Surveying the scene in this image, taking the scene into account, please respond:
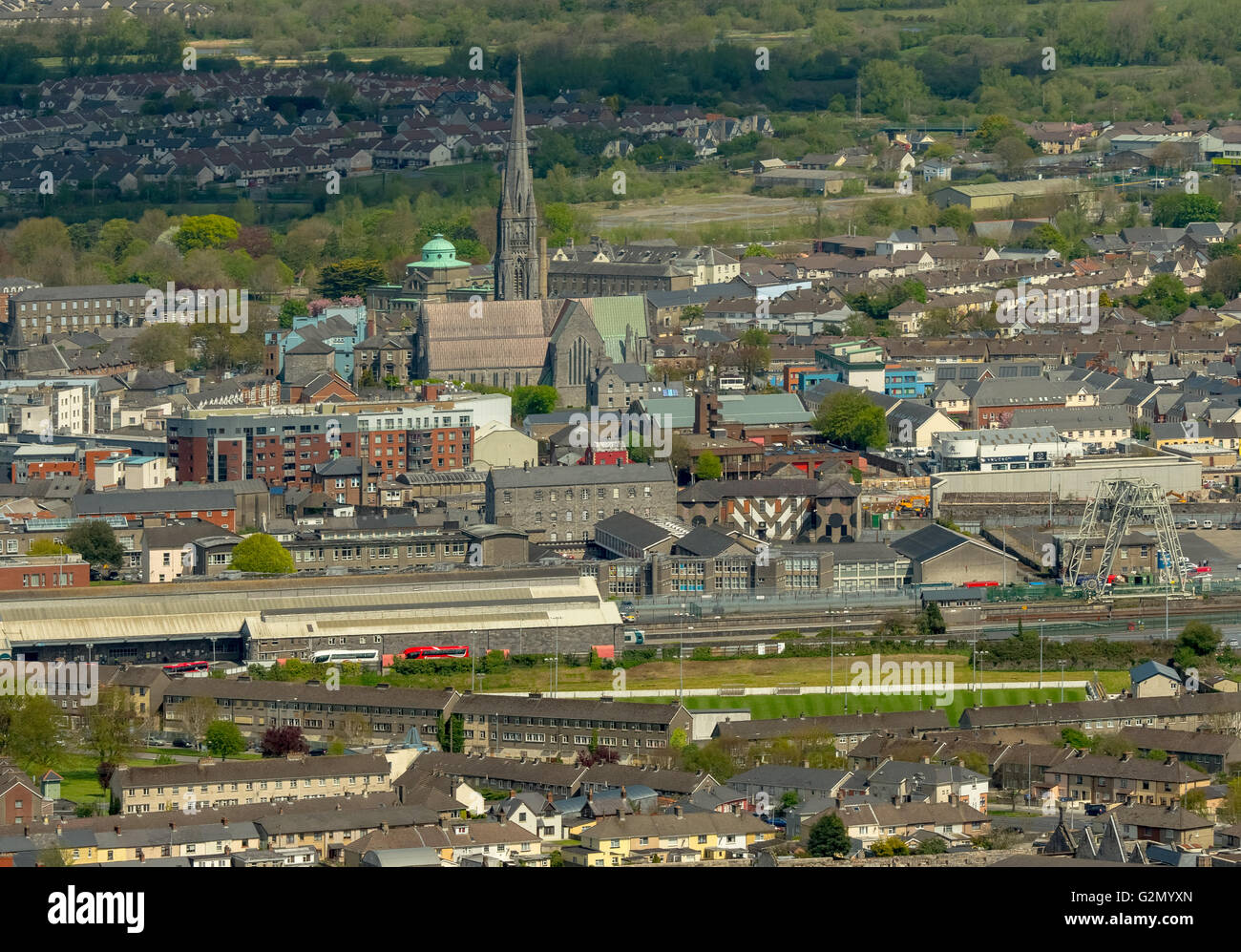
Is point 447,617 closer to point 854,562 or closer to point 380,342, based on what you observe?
point 854,562

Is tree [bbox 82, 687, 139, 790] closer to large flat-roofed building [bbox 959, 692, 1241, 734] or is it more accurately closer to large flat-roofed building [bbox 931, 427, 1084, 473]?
large flat-roofed building [bbox 959, 692, 1241, 734]

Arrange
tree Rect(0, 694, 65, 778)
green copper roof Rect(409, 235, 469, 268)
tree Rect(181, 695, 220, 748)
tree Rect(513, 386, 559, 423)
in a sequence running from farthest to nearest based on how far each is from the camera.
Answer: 1. green copper roof Rect(409, 235, 469, 268)
2. tree Rect(513, 386, 559, 423)
3. tree Rect(181, 695, 220, 748)
4. tree Rect(0, 694, 65, 778)

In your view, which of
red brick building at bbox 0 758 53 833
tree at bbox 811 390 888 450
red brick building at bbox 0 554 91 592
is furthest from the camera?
tree at bbox 811 390 888 450

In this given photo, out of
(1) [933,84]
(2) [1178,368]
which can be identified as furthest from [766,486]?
(1) [933,84]

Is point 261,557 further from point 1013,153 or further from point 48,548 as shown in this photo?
point 1013,153

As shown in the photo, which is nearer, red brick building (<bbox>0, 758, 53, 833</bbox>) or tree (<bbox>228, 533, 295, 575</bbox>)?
red brick building (<bbox>0, 758, 53, 833</bbox>)

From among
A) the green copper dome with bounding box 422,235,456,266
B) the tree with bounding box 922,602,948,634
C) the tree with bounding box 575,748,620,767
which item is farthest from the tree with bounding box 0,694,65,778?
the green copper dome with bounding box 422,235,456,266
